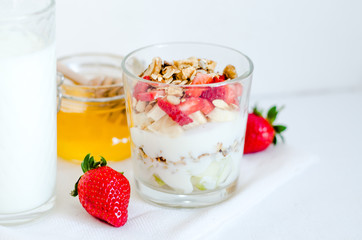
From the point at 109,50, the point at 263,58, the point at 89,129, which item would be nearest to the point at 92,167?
the point at 89,129

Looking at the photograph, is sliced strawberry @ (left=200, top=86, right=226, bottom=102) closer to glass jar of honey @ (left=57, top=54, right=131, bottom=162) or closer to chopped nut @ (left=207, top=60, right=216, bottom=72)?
chopped nut @ (left=207, top=60, right=216, bottom=72)

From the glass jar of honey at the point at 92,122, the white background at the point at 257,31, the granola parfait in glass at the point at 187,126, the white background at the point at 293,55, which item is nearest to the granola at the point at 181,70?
the granola parfait in glass at the point at 187,126

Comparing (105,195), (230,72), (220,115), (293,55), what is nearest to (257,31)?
(293,55)

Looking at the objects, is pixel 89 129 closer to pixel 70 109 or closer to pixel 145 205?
pixel 70 109

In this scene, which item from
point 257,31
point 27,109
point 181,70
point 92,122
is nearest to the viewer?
point 27,109

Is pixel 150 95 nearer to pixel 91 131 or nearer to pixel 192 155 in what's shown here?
pixel 192 155

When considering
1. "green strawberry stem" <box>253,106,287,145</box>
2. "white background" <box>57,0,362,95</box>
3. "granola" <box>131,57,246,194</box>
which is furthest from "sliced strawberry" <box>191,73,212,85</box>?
"white background" <box>57,0,362,95</box>
